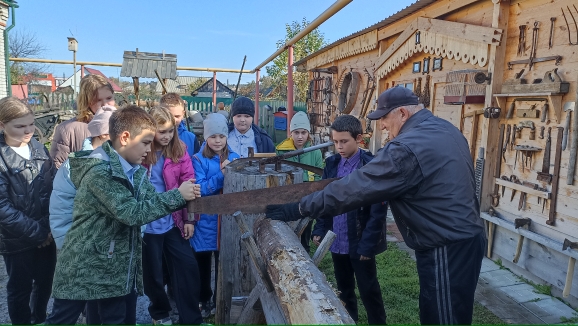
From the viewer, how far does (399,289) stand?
4352mm

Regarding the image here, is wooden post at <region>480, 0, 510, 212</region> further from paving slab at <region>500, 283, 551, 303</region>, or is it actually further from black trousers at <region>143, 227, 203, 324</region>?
black trousers at <region>143, 227, 203, 324</region>

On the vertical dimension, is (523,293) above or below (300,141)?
below

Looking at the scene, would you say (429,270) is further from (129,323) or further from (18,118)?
(18,118)

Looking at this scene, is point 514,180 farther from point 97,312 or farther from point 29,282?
point 29,282

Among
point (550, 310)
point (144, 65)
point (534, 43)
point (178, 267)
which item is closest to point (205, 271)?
point (178, 267)

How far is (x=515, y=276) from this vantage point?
4836 millimetres

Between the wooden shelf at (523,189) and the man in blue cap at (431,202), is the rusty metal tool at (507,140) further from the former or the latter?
the man in blue cap at (431,202)

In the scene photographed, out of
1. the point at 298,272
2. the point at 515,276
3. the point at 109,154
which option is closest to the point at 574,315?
the point at 515,276

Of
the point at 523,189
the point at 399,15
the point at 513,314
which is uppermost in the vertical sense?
the point at 399,15

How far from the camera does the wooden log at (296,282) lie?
1.69 meters

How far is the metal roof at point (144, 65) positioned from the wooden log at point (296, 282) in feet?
Answer: 35.3

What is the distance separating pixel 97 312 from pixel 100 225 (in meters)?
0.62

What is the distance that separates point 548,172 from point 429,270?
289 centimetres

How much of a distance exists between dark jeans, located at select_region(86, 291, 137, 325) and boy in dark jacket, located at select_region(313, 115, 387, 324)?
139cm
